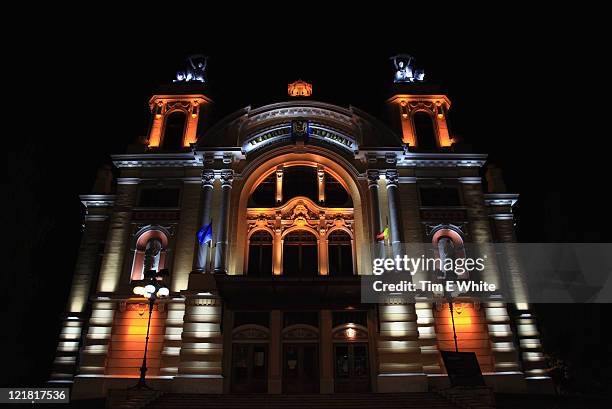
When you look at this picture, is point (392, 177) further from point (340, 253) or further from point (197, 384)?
point (197, 384)

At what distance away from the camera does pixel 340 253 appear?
26.7m

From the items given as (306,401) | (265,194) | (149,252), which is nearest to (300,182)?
(265,194)

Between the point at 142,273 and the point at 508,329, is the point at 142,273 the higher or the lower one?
the higher one

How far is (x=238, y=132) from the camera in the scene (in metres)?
28.8

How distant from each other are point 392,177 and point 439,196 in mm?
3002

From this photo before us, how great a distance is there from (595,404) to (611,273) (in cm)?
875

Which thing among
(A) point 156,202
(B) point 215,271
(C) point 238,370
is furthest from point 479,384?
(A) point 156,202

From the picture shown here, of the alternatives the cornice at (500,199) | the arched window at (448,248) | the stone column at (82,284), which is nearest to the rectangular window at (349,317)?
the arched window at (448,248)

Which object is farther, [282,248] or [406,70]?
[406,70]

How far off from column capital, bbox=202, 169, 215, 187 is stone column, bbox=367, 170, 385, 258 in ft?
29.1

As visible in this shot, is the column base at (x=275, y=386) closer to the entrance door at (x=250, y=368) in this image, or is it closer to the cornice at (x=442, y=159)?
the entrance door at (x=250, y=368)

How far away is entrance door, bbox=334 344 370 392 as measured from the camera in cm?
2316

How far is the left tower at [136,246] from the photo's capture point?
23.1 metres

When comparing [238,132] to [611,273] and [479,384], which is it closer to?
[479,384]
